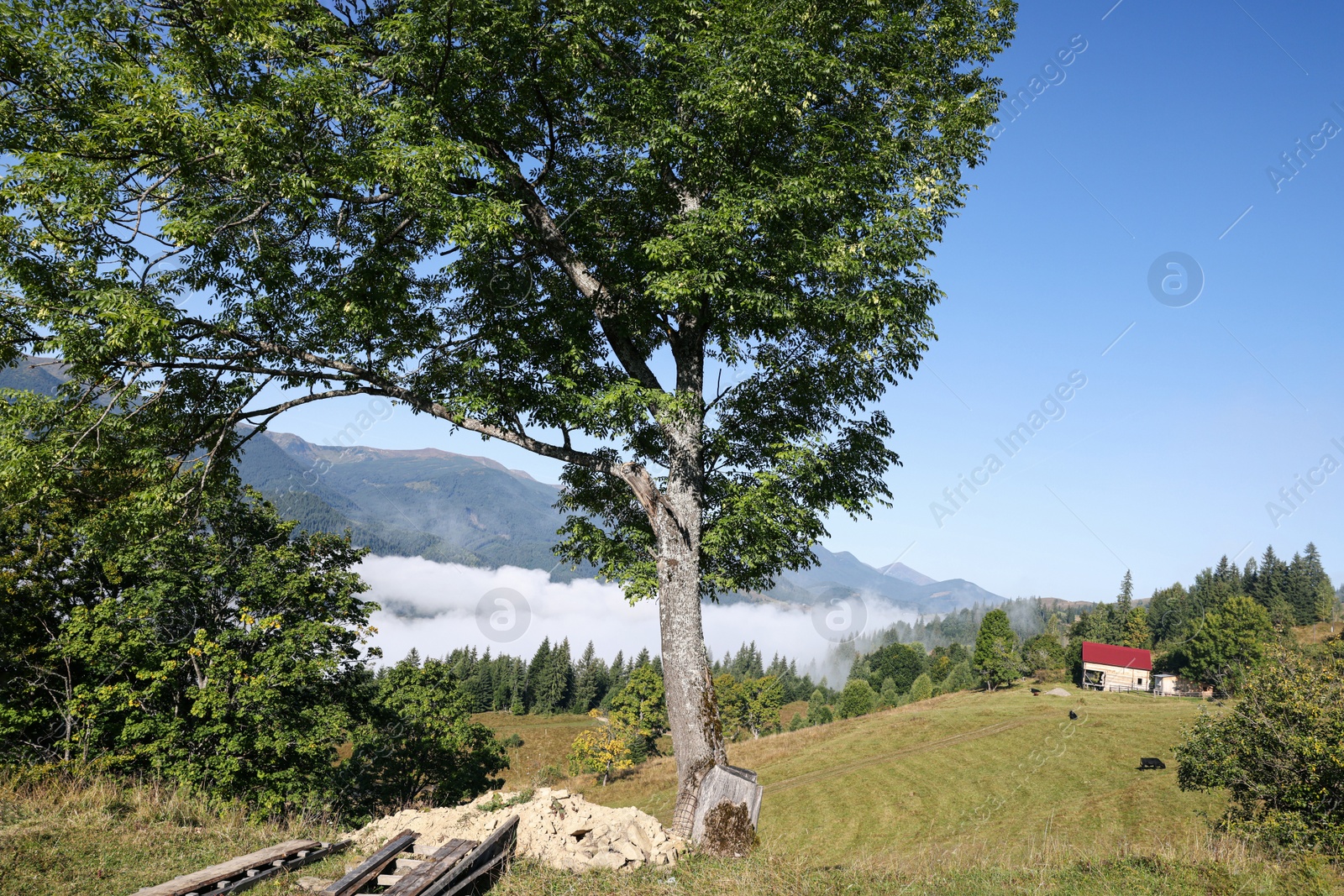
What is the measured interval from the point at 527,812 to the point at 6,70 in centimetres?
1160

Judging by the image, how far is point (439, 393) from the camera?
1077 centimetres

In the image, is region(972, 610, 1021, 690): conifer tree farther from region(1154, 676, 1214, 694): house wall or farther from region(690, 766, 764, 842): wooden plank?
region(690, 766, 764, 842): wooden plank

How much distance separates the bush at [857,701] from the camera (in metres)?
110

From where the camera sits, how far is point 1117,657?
10062 cm

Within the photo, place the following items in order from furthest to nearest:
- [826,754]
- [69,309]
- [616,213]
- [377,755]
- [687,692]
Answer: [826,754]
[377,755]
[616,213]
[687,692]
[69,309]

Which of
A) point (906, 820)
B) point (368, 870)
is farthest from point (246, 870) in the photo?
point (906, 820)

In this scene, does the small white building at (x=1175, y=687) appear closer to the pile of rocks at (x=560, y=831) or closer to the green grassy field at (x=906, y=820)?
the green grassy field at (x=906, y=820)

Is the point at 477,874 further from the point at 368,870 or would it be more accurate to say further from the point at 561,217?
the point at 561,217

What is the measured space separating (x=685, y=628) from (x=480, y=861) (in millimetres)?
3945

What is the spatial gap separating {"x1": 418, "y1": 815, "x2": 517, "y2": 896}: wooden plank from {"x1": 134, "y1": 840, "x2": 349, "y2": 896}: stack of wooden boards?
2.38 metres

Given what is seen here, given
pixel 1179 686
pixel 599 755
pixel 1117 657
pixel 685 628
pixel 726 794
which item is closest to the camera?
pixel 726 794

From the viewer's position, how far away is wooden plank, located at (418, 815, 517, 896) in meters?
6.68

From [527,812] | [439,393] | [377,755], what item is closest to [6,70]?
[439,393]

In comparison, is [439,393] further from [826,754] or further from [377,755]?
[826,754]
